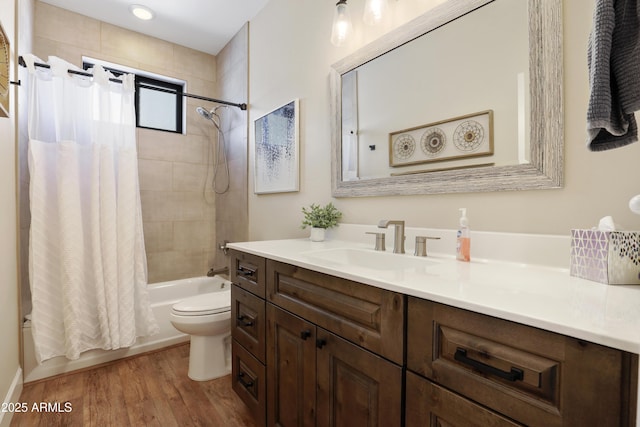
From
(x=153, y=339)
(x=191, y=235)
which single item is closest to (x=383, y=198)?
(x=153, y=339)

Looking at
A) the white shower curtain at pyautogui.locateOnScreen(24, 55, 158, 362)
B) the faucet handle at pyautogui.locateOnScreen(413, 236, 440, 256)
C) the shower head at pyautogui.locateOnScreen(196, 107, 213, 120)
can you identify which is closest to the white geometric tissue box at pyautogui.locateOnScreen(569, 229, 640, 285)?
the faucet handle at pyautogui.locateOnScreen(413, 236, 440, 256)

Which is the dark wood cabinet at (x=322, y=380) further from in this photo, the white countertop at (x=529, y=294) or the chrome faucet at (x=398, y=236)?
the chrome faucet at (x=398, y=236)

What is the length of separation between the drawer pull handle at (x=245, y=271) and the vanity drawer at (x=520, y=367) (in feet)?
2.88

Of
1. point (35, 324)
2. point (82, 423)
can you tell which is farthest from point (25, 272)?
point (82, 423)

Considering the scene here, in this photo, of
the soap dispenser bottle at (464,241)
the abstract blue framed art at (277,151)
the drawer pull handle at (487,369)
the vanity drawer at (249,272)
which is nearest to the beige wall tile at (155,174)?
the abstract blue framed art at (277,151)

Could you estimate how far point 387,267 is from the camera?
1.29 m

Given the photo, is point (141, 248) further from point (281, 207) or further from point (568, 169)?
point (568, 169)

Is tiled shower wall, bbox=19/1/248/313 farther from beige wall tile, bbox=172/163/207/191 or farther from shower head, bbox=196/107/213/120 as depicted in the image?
shower head, bbox=196/107/213/120

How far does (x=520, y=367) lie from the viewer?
22.3 inches

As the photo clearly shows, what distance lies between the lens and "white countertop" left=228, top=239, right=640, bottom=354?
0.50 metres

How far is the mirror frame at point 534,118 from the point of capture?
0.95 metres

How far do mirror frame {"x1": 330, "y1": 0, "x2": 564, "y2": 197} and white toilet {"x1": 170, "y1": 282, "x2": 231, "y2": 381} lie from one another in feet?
4.41

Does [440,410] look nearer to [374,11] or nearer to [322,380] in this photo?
[322,380]

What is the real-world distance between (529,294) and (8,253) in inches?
90.7
